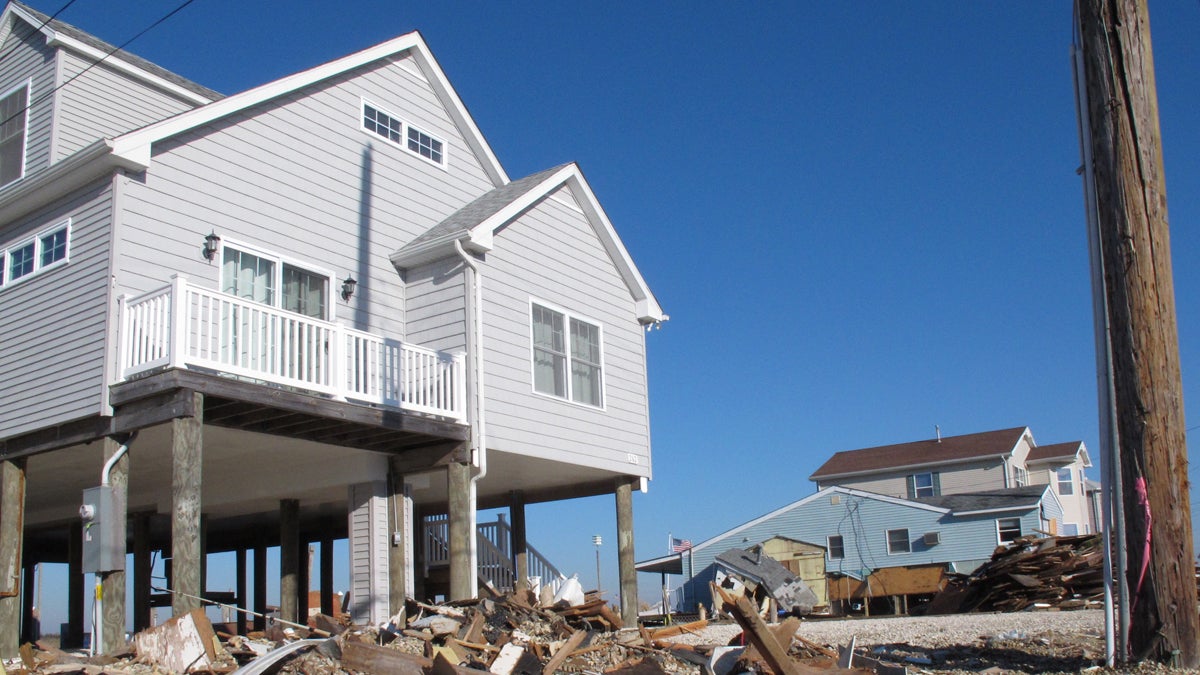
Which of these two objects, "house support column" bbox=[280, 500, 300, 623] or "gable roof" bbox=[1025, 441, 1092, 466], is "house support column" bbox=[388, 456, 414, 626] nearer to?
"house support column" bbox=[280, 500, 300, 623]

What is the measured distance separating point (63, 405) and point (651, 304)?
9.22 meters

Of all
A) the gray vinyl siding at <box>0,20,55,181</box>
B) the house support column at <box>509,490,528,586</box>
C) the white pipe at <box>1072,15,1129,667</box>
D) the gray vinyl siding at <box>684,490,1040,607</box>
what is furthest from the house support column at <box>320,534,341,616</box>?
the gray vinyl siding at <box>684,490,1040,607</box>

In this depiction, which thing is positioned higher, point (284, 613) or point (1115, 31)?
point (1115, 31)

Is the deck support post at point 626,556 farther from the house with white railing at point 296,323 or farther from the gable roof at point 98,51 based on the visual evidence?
the gable roof at point 98,51

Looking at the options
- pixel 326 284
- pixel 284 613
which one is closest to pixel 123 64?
pixel 326 284

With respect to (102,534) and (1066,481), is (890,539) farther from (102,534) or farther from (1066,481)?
(102,534)

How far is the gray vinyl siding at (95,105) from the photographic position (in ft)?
46.5

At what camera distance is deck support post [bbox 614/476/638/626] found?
1677 centimetres

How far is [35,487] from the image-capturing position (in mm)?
15828

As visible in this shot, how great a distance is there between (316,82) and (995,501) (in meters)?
26.8

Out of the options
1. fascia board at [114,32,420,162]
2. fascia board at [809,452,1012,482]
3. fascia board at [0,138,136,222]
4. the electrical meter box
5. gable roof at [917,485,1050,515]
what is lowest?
the electrical meter box

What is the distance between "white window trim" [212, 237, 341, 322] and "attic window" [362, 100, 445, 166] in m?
2.52

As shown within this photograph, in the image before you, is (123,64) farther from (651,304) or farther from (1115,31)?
(1115,31)

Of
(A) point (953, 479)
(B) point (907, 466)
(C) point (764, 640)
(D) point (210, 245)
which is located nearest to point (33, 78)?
(D) point (210, 245)
